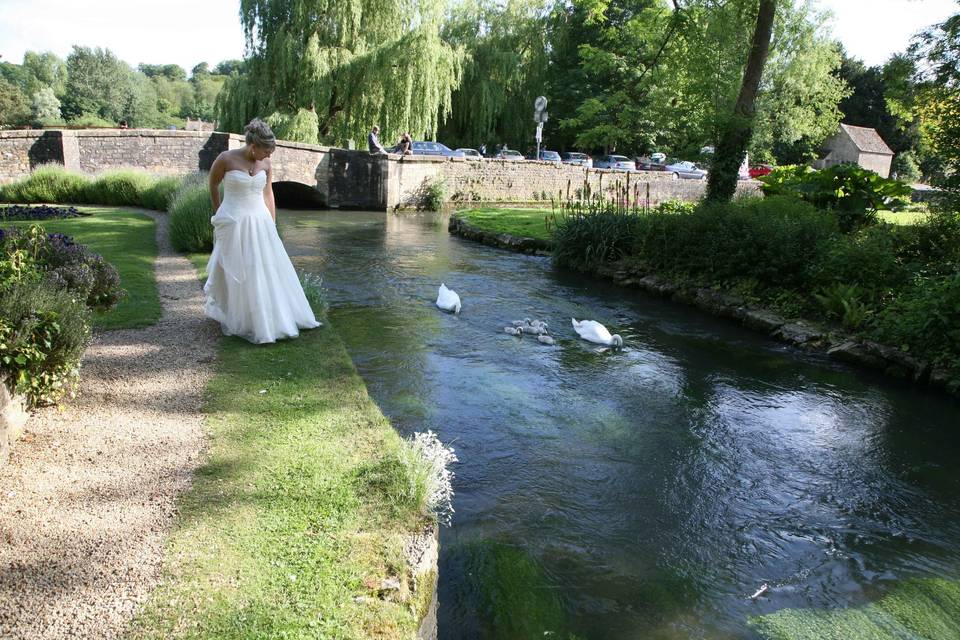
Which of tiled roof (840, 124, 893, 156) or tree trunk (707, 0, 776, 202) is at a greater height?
tiled roof (840, 124, 893, 156)

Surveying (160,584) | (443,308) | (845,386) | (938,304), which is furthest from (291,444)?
(938,304)

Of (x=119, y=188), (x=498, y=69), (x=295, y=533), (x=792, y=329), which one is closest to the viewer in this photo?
(x=295, y=533)

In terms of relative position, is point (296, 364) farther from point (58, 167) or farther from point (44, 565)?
point (58, 167)

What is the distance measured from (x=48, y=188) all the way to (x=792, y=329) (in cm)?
1857

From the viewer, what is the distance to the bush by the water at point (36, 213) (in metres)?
12.9

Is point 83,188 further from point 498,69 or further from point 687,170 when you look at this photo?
point 687,170

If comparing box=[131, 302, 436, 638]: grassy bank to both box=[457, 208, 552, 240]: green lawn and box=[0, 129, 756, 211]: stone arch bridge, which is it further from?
box=[457, 208, 552, 240]: green lawn

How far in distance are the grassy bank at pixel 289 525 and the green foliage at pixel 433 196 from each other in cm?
2101

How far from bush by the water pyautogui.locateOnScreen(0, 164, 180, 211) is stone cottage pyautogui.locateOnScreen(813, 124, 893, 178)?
46.2 m

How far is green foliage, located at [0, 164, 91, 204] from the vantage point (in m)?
17.6

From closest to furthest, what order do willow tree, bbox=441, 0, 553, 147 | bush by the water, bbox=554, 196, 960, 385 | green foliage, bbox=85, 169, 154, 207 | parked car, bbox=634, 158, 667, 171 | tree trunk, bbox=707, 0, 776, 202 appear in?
bush by the water, bbox=554, 196, 960, 385, tree trunk, bbox=707, 0, 776, 202, green foliage, bbox=85, 169, 154, 207, willow tree, bbox=441, 0, 553, 147, parked car, bbox=634, 158, 667, 171

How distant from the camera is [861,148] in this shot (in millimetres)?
49062

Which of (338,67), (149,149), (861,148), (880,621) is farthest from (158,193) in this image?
(861,148)

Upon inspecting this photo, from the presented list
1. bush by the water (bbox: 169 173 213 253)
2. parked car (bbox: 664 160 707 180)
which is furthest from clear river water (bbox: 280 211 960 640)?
parked car (bbox: 664 160 707 180)
